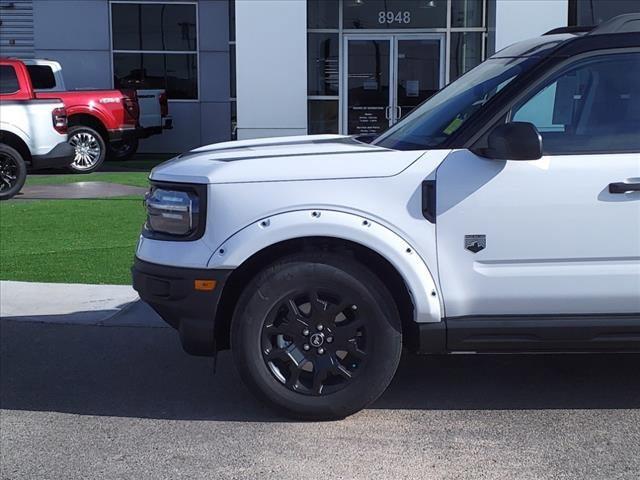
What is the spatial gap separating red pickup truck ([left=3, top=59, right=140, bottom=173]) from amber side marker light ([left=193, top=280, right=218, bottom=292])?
1390cm

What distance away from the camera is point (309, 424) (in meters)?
4.83

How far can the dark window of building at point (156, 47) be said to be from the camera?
22.4 meters

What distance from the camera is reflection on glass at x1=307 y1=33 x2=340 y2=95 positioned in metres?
16.8

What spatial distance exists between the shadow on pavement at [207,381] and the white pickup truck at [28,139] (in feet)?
24.7

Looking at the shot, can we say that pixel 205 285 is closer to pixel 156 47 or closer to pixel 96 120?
pixel 96 120

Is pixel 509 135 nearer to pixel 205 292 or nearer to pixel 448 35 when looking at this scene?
pixel 205 292

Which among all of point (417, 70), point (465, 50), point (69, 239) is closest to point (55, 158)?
point (69, 239)

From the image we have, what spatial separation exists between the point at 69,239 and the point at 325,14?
328 inches

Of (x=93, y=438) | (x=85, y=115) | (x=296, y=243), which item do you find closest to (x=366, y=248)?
(x=296, y=243)

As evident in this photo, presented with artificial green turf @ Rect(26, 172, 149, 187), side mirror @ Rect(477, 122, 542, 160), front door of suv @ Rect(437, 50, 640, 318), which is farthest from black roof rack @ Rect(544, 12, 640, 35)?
artificial green turf @ Rect(26, 172, 149, 187)

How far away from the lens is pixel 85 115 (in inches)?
734

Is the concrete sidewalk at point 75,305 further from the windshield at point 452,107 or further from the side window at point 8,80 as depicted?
the side window at point 8,80

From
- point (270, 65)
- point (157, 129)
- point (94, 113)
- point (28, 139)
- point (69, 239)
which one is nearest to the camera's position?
point (69, 239)

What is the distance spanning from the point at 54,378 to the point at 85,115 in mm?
13739
